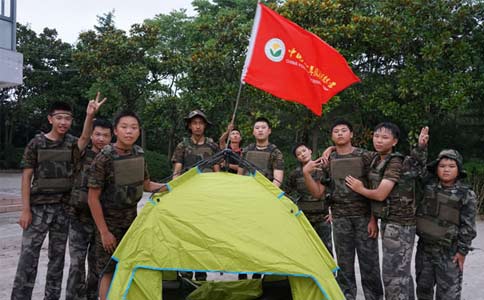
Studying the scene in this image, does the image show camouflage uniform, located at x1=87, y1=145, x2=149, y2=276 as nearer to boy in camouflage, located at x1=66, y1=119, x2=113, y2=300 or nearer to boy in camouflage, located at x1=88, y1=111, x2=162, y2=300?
boy in camouflage, located at x1=88, y1=111, x2=162, y2=300

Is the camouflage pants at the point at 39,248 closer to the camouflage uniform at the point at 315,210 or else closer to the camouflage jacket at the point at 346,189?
the camouflage uniform at the point at 315,210

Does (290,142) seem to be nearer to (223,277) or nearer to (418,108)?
(418,108)

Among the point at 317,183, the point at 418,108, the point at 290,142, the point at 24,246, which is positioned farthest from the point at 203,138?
the point at 290,142

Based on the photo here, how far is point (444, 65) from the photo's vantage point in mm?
10164

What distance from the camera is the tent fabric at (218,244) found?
2895 millimetres

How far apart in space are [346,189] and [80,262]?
240 cm

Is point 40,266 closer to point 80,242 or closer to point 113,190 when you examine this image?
point 80,242

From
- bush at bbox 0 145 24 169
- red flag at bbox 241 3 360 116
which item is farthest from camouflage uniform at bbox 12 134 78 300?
bush at bbox 0 145 24 169

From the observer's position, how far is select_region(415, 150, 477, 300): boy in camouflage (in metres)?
3.51

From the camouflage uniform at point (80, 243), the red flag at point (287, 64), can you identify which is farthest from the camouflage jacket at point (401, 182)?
the camouflage uniform at point (80, 243)

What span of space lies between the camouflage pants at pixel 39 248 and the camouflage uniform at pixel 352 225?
241cm

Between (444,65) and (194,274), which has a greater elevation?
(444,65)

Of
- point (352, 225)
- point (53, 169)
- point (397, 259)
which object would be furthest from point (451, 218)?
point (53, 169)

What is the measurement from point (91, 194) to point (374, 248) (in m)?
2.43
